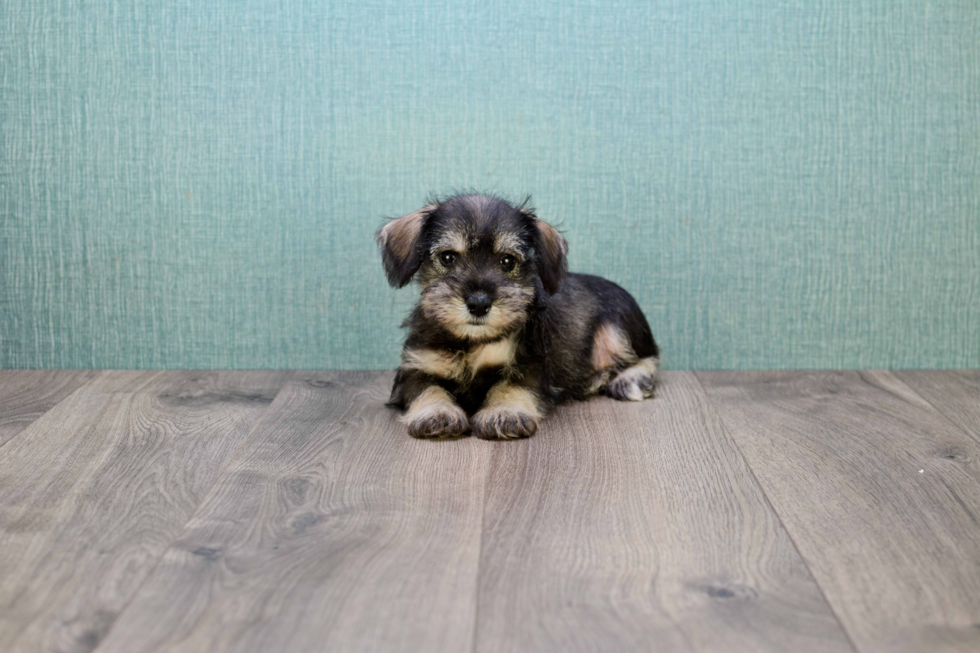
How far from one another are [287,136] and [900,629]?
258 cm

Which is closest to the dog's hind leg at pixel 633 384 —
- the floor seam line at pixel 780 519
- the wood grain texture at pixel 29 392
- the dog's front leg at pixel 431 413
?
the floor seam line at pixel 780 519

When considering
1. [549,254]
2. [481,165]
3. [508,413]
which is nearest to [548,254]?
[549,254]

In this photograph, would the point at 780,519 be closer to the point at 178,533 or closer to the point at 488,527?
the point at 488,527

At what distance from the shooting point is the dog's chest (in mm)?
2756

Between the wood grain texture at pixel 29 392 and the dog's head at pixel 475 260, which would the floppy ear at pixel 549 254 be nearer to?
the dog's head at pixel 475 260

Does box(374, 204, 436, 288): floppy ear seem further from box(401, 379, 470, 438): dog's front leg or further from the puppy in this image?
box(401, 379, 470, 438): dog's front leg

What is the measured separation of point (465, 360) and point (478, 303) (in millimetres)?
303

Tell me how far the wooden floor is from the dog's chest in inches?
8.1

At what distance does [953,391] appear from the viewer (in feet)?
10.6

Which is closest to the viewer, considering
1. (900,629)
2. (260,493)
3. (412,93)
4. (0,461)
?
(900,629)

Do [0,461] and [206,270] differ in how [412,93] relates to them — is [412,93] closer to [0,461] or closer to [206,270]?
[206,270]

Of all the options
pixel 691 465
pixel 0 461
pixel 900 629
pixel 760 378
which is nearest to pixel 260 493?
pixel 0 461

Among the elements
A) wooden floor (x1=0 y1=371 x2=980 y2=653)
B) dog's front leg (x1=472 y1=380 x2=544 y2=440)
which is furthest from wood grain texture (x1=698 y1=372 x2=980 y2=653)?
dog's front leg (x1=472 y1=380 x2=544 y2=440)

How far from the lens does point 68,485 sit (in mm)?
2182
